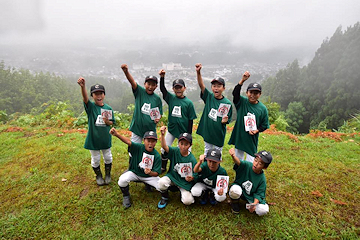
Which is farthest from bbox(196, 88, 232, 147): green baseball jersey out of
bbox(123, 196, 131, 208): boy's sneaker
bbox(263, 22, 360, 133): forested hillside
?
bbox(263, 22, 360, 133): forested hillside

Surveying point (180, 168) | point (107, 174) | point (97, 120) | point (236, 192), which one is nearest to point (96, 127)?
point (97, 120)

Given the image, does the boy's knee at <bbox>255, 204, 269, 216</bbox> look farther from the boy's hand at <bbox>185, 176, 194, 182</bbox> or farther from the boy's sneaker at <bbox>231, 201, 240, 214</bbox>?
the boy's hand at <bbox>185, 176, 194, 182</bbox>

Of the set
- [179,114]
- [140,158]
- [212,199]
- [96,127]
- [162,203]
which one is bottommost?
[162,203]

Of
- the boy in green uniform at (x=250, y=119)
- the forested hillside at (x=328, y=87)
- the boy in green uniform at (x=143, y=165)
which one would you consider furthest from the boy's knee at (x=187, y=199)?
the forested hillside at (x=328, y=87)

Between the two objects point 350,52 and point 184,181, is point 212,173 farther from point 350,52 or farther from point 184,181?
point 350,52

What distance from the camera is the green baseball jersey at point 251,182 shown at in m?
3.59

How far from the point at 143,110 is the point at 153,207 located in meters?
2.23

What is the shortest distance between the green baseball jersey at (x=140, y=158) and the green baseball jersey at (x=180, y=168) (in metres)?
0.33

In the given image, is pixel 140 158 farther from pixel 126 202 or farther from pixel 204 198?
pixel 204 198

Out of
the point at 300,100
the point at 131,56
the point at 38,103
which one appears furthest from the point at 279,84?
the point at 131,56

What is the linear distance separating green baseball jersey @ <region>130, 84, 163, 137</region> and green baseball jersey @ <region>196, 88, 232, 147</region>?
1.24 meters

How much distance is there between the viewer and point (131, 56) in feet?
536

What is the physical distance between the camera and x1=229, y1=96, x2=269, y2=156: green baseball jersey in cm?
399

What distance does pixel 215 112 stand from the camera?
4.30 metres
